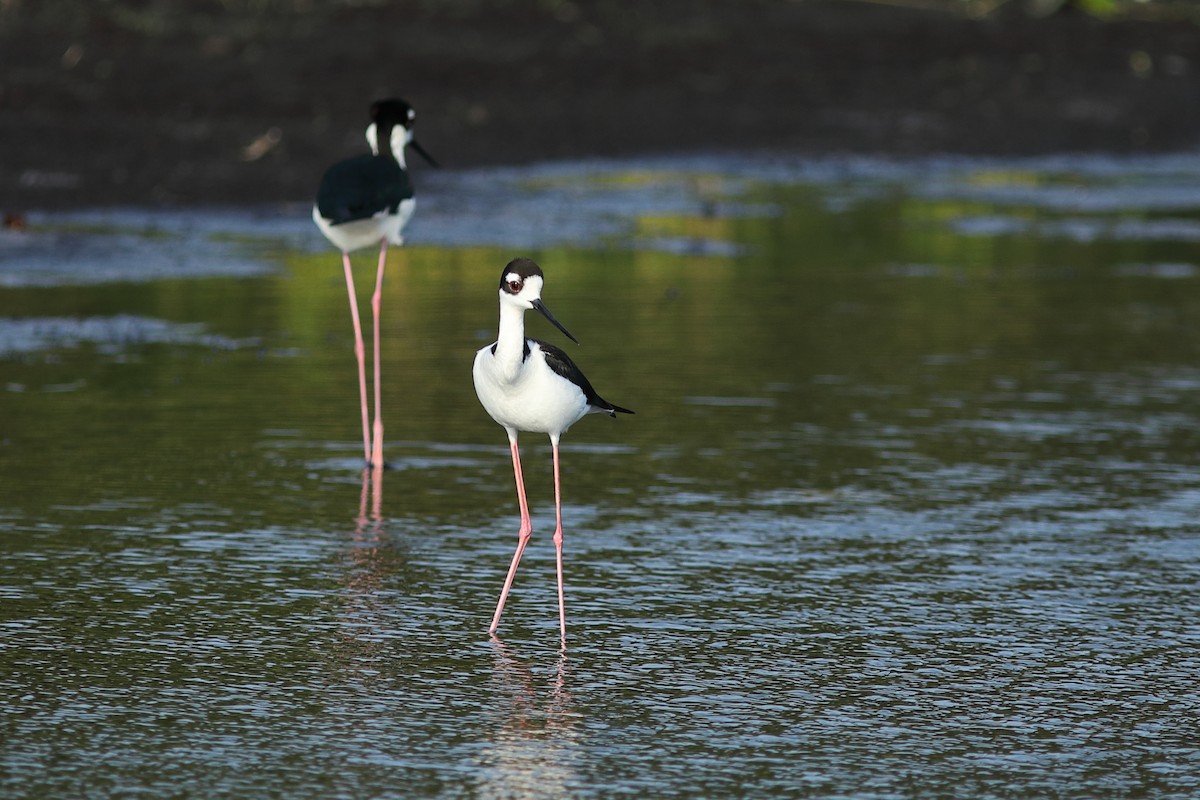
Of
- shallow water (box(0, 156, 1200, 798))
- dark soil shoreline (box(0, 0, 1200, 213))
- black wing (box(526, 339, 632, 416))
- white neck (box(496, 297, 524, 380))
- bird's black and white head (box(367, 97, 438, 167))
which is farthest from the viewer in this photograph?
dark soil shoreline (box(0, 0, 1200, 213))

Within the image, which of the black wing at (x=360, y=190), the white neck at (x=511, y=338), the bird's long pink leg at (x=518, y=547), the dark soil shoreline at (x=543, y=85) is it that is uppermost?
the dark soil shoreline at (x=543, y=85)

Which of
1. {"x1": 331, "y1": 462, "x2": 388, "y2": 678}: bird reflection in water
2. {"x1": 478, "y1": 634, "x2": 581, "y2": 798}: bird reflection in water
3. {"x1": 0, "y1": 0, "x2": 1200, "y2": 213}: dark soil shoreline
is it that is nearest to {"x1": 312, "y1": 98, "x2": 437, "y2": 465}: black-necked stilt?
{"x1": 331, "y1": 462, "x2": 388, "y2": 678}: bird reflection in water

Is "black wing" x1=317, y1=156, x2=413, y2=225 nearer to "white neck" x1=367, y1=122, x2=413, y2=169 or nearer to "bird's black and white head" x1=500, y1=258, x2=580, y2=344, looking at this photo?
"white neck" x1=367, y1=122, x2=413, y2=169

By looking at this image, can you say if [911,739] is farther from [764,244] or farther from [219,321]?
[764,244]

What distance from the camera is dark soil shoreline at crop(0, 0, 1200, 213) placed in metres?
20.5

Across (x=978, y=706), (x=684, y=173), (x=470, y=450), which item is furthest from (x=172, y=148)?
(x=978, y=706)

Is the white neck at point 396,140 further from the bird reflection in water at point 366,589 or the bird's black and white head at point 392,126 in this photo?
the bird reflection in water at point 366,589

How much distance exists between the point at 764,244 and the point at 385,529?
400 inches

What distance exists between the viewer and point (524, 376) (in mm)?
6492

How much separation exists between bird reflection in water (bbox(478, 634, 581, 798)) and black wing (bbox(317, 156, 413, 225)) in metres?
4.09

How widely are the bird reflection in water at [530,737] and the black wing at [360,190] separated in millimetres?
4088

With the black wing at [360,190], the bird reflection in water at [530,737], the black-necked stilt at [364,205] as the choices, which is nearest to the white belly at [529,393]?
the bird reflection in water at [530,737]

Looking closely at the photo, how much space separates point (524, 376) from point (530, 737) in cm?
142

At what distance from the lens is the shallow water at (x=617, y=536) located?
213 inches
